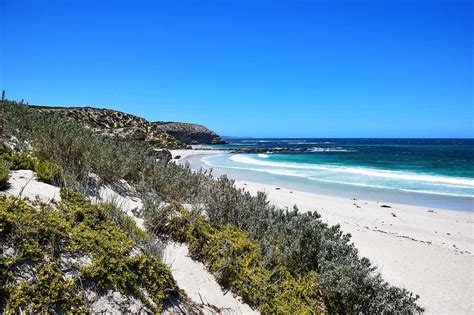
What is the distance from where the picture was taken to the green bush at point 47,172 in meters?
4.41

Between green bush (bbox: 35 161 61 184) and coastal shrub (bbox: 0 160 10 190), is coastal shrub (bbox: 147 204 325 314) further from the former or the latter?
coastal shrub (bbox: 0 160 10 190)

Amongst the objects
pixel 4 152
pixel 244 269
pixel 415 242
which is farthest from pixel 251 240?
pixel 415 242

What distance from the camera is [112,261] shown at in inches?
114

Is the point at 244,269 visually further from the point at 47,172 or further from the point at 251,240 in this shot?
the point at 47,172

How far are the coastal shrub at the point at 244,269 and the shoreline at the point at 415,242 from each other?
2.71 meters

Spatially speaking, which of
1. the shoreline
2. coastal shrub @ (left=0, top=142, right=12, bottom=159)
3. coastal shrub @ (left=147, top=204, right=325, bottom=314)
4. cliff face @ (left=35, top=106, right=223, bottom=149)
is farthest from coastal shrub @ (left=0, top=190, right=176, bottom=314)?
cliff face @ (left=35, top=106, right=223, bottom=149)

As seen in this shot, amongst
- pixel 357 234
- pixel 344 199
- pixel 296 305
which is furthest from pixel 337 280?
pixel 344 199

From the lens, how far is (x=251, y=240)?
198 inches

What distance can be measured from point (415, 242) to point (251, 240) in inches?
240

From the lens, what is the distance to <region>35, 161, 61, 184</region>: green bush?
441 centimetres

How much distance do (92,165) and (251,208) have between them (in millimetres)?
3590

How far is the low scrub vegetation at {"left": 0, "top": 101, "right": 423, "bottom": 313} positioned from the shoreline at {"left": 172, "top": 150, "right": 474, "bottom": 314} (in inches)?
40.1

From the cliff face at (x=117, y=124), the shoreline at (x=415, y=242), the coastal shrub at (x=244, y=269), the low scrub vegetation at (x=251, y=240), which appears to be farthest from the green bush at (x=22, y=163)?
the cliff face at (x=117, y=124)

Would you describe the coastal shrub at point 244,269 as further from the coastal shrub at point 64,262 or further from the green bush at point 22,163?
the green bush at point 22,163
